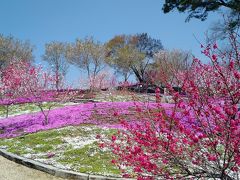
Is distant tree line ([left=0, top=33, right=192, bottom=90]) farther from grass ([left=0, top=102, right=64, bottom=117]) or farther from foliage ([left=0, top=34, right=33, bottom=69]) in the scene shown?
grass ([left=0, top=102, right=64, bottom=117])

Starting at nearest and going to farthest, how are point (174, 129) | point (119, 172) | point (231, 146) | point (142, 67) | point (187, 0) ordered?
point (231, 146) → point (174, 129) → point (119, 172) → point (187, 0) → point (142, 67)

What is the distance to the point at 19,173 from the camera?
10.9 meters

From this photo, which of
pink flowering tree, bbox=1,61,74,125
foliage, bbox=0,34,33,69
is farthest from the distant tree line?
pink flowering tree, bbox=1,61,74,125

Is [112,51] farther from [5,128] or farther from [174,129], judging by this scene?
[174,129]

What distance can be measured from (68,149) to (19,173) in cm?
244

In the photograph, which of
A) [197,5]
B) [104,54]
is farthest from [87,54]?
[197,5]

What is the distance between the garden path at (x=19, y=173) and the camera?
1041cm

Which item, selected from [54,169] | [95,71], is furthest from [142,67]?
[54,169]

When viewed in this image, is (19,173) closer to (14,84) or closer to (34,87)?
(34,87)

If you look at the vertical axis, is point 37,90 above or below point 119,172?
above

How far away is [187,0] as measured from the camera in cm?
3347

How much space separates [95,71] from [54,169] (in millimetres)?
50568

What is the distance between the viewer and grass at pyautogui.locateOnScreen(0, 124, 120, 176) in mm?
10758

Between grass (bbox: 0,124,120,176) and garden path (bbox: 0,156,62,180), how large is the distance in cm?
62
